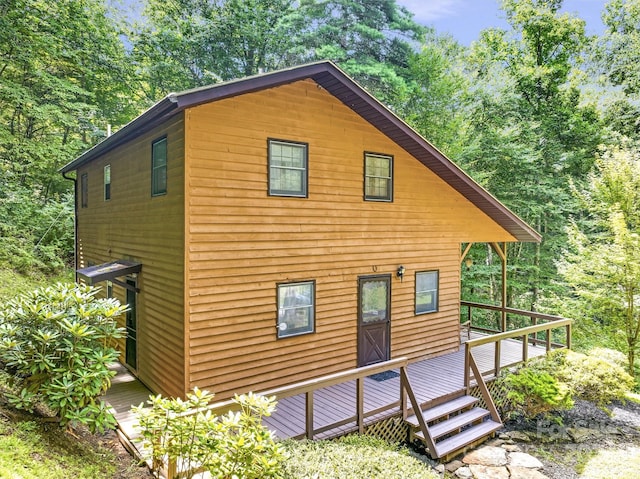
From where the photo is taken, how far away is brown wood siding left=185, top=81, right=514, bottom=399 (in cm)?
621

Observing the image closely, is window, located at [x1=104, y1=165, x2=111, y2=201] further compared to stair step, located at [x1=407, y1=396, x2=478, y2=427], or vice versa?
window, located at [x1=104, y1=165, x2=111, y2=201]

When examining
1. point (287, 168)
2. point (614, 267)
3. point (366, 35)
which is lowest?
point (614, 267)

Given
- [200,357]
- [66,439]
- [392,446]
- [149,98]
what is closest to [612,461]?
[392,446]

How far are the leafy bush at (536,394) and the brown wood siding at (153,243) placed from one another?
642cm

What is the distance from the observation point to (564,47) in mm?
19141

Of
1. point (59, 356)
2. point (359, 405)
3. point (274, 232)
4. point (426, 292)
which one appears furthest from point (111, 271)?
point (426, 292)

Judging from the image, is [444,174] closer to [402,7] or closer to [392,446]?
[392,446]

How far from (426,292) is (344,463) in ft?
19.6

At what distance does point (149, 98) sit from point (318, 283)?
53.6 feet

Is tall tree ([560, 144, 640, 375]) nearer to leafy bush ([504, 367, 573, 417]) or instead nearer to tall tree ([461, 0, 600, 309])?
tall tree ([461, 0, 600, 309])

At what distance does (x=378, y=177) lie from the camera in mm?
8539

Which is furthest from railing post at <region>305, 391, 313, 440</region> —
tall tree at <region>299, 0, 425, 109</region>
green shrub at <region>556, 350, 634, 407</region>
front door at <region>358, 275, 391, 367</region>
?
tall tree at <region>299, 0, 425, 109</region>

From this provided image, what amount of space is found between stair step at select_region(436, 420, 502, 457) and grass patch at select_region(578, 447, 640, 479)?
1451 millimetres

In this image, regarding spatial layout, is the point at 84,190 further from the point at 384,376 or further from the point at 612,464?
the point at 612,464
